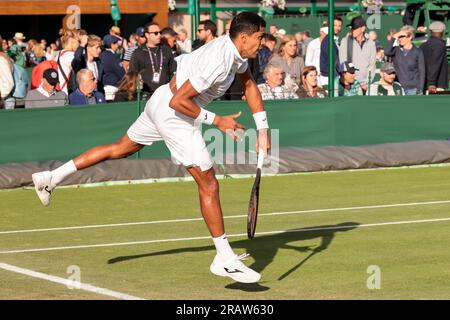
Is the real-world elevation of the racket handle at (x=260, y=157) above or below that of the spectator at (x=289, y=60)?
above

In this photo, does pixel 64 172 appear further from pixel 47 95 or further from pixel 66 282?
pixel 47 95

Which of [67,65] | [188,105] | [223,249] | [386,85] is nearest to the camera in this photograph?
[223,249]

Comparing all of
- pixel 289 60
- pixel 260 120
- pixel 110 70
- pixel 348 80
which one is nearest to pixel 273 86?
pixel 289 60

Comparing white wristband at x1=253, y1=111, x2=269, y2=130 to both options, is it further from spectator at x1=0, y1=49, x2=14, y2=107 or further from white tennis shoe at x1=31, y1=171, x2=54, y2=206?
spectator at x1=0, y1=49, x2=14, y2=107

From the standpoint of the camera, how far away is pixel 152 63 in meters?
19.2

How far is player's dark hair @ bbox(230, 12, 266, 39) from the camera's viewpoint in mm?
10242

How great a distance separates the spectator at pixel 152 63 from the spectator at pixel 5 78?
1817mm

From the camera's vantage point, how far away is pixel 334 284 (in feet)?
32.6

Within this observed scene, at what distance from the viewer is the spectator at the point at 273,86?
1919 cm

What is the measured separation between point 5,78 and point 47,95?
1.00 meters

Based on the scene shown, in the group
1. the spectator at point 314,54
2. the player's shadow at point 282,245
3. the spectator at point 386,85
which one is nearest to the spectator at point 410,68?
the spectator at point 386,85

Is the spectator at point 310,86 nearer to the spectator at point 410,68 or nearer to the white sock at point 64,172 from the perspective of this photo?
the spectator at point 410,68
